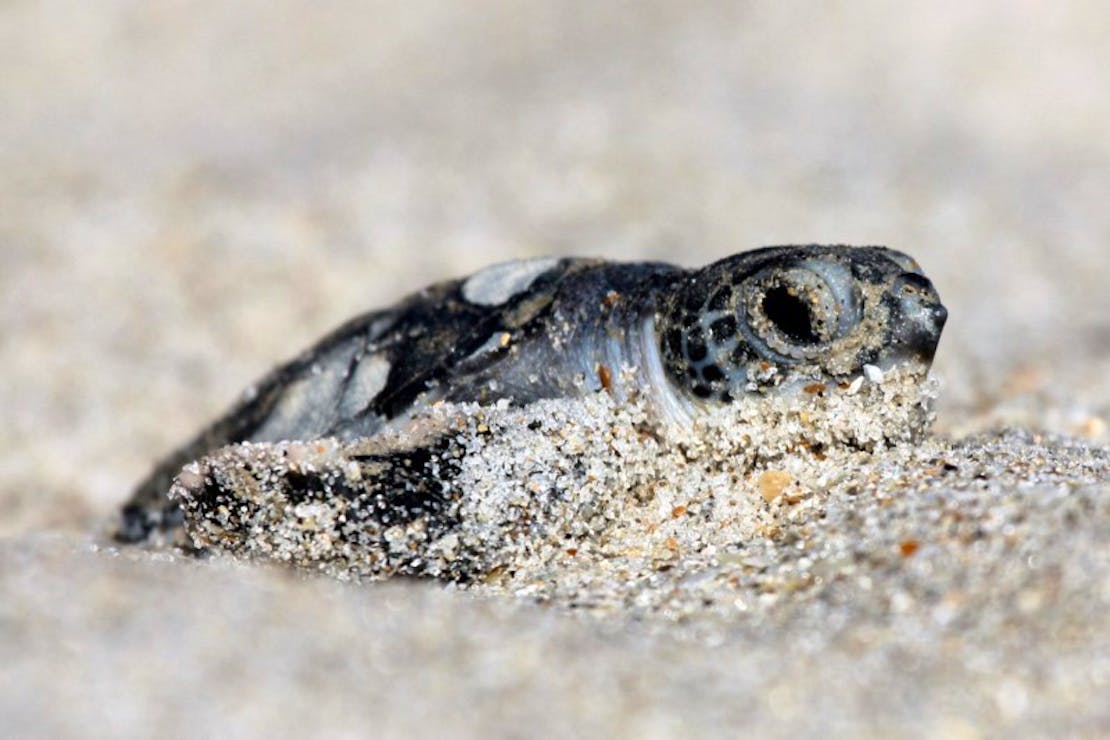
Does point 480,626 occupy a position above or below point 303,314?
below

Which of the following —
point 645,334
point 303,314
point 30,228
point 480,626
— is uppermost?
point 30,228

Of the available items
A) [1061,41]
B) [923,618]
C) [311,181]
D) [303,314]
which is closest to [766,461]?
[923,618]

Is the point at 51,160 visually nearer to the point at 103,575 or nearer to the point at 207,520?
the point at 207,520

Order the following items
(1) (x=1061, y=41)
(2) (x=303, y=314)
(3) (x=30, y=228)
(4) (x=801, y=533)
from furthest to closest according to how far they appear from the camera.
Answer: (1) (x=1061, y=41) < (3) (x=30, y=228) < (2) (x=303, y=314) < (4) (x=801, y=533)

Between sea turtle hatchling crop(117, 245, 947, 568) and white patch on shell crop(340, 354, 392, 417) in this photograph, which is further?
white patch on shell crop(340, 354, 392, 417)

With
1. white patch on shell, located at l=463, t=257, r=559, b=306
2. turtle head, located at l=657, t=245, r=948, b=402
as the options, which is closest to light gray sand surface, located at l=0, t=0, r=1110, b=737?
turtle head, located at l=657, t=245, r=948, b=402

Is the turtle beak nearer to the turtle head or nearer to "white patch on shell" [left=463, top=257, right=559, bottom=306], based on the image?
the turtle head

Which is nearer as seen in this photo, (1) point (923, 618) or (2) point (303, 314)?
(1) point (923, 618)
